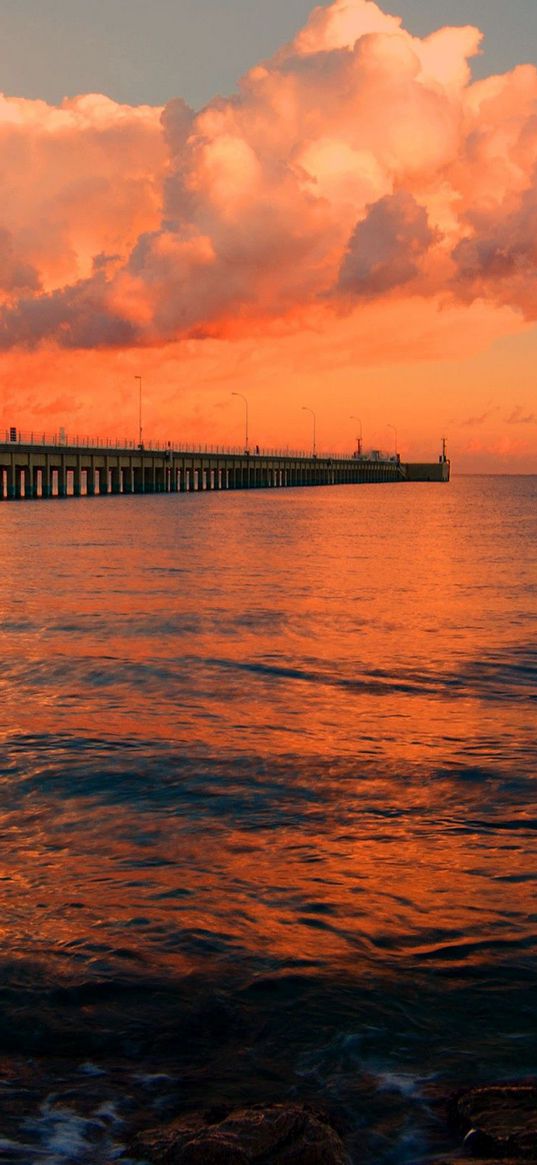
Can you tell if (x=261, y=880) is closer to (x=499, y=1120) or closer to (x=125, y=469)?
(x=499, y=1120)

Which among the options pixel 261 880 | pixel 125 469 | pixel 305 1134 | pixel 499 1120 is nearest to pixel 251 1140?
pixel 305 1134

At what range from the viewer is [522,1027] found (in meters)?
5.96

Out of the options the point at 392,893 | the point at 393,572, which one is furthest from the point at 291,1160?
the point at 393,572

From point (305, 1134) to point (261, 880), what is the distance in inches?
139

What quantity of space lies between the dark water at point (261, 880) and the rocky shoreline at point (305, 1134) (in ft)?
0.50

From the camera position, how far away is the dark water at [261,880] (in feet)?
18.0

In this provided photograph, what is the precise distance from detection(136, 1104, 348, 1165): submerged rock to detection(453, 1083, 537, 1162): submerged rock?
598 millimetres

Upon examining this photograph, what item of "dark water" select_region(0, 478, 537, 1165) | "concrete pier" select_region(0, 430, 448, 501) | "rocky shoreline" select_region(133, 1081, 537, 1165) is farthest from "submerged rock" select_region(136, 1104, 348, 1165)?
"concrete pier" select_region(0, 430, 448, 501)

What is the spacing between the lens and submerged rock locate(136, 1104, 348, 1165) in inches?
175

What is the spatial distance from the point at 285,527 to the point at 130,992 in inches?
2290

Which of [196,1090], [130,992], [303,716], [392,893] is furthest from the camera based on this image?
[303,716]

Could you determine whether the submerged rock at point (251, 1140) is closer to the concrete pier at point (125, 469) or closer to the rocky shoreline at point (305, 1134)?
the rocky shoreline at point (305, 1134)

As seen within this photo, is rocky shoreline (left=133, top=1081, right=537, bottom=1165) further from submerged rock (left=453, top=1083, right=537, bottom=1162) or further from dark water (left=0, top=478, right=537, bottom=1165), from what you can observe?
dark water (left=0, top=478, right=537, bottom=1165)

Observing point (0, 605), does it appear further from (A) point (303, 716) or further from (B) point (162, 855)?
(B) point (162, 855)
